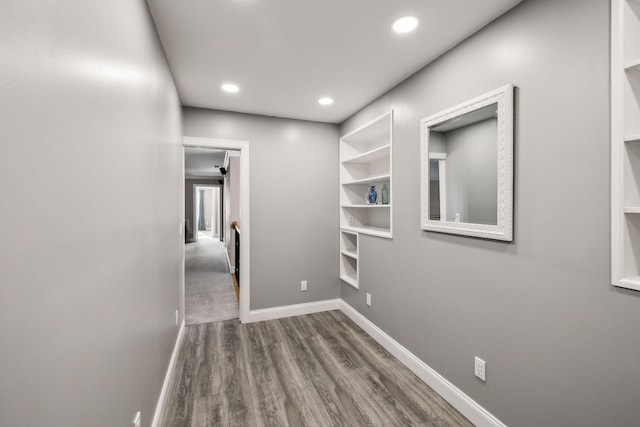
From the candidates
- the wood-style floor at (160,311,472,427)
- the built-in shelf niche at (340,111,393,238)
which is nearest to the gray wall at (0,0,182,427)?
the wood-style floor at (160,311,472,427)

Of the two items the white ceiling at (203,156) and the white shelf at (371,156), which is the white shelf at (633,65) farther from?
the white ceiling at (203,156)

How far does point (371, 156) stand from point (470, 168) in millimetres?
1470

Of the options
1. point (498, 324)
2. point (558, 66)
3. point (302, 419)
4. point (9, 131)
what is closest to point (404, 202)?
point (498, 324)

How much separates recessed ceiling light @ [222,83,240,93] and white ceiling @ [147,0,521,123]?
0.20 ft

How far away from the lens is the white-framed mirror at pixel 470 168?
1.63 meters

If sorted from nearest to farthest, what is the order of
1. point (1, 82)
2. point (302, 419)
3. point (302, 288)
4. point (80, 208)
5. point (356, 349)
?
point (1, 82)
point (80, 208)
point (302, 419)
point (356, 349)
point (302, 288)

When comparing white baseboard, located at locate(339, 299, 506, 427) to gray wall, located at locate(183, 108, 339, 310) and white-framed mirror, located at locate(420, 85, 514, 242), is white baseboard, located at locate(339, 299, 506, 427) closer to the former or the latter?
gray wall, located at locate(183, 108, 339, 310)

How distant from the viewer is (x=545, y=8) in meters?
1.45

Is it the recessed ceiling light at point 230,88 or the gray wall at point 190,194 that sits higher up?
the recessed ceiling light at point 230,88

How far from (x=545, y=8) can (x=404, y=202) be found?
4.80 ft

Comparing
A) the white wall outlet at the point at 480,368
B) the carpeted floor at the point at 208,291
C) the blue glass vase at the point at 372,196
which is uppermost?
the blue glass vase at the point at 372,196

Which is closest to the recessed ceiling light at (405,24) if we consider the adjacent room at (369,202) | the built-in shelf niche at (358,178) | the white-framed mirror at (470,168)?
the adjacent room at (369,202)

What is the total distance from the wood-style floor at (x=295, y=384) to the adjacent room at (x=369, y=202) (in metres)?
0.02

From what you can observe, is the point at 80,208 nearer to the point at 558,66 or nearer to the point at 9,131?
the point at 9,131
